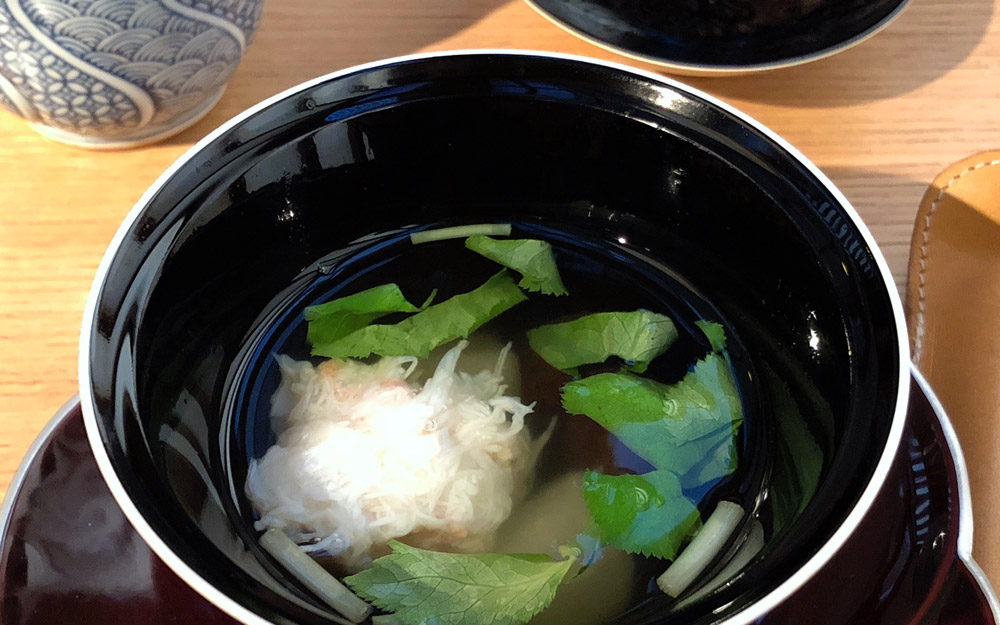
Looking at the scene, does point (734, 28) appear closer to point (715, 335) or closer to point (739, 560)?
point (715, 335)

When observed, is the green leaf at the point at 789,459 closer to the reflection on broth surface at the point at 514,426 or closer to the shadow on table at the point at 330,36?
the reflection on broth surface at the point at 514,426

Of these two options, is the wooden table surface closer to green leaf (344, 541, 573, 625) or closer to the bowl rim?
the bowl rim

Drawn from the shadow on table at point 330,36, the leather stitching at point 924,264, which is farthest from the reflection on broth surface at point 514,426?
the shadow on table at point 330,36

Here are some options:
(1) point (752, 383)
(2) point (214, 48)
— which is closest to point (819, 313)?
(1) point (752, 383)

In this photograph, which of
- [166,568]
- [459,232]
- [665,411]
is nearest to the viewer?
[166,568]

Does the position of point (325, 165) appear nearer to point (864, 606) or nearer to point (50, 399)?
point (50, 399)

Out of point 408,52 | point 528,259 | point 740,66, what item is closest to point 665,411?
point 528,259

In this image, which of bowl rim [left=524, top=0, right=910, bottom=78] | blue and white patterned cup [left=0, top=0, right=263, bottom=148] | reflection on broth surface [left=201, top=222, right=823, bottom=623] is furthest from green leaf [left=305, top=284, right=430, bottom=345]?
bowl rim [left=524, top=0, right=910, bottom=78]

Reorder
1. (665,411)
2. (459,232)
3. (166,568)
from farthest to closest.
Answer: (459,232) < (665,411) < (166,568)
